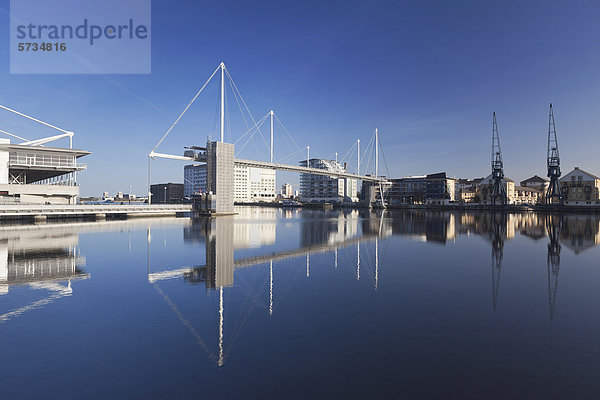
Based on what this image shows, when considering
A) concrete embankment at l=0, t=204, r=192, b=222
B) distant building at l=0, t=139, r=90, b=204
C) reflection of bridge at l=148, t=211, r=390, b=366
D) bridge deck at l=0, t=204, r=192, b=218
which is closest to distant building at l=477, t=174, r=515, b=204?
concrete embankment at l=0, t=204, r=192, b=222

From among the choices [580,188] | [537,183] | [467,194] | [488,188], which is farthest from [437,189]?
[537,183]

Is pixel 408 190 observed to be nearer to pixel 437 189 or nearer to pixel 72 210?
pixel 437 189

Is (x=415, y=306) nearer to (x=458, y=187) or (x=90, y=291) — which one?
(x=90, y=291)

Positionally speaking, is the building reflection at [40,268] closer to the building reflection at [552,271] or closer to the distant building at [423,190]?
the building reflection at [552,271]

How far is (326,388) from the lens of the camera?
5.25 meters

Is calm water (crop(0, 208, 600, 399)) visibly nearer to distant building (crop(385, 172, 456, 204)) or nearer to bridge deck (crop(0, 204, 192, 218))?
bridge deck (crop(0, 204, 192, 218))

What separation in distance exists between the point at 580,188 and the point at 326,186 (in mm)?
A: 108880

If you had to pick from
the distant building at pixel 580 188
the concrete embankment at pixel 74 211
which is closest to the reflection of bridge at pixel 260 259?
the concrete embankment at pixel 74 211

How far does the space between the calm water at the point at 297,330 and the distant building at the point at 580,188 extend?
109 metres

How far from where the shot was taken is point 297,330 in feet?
25.5

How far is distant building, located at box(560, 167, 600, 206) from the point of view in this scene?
95125 millimetres

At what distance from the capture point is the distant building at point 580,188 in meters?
95.1

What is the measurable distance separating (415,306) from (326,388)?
5.48 m

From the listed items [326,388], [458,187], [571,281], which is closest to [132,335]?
[326,388]
